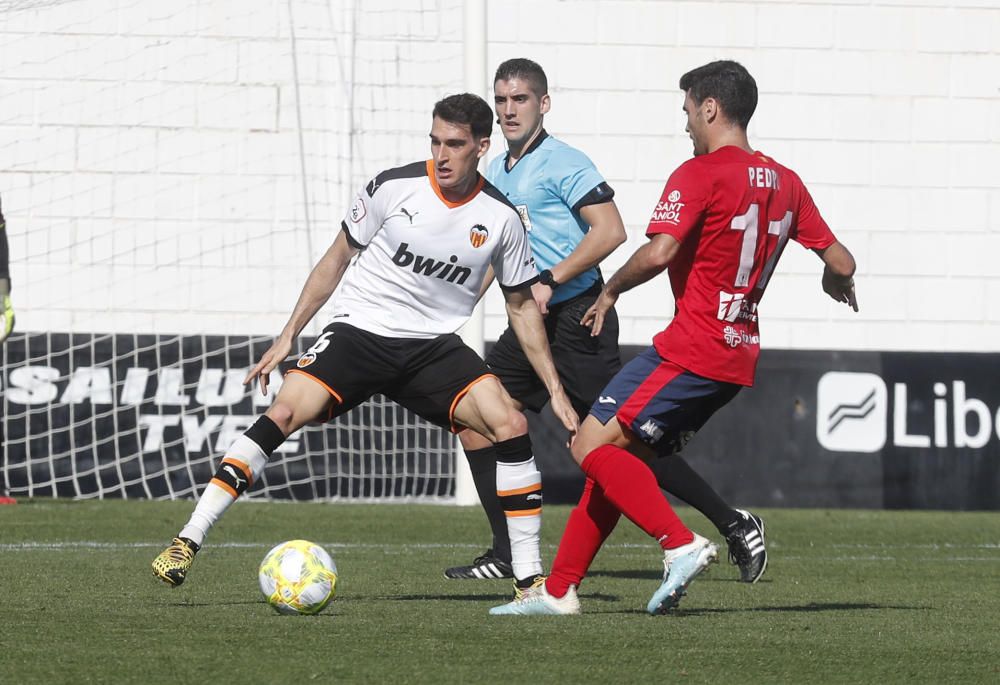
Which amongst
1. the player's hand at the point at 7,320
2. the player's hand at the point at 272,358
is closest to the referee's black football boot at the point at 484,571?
the player's hand at the point at 272,358

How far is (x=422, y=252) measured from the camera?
5.90 meters

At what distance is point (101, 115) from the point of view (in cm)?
1184

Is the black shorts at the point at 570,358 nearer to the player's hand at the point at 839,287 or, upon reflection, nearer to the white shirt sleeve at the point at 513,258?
the white shirt sleeve at the point at 513,258

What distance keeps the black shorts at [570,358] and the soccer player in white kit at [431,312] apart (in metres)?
0.81

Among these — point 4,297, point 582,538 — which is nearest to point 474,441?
point 582,538

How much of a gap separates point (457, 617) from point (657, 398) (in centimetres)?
93

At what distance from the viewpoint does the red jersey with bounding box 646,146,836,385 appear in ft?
17.1

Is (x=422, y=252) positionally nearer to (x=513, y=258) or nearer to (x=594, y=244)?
(x=513, y=258)

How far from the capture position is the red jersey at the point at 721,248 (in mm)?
5219

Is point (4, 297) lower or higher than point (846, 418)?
higher

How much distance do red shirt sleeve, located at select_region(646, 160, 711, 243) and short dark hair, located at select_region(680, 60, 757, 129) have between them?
0.92ft

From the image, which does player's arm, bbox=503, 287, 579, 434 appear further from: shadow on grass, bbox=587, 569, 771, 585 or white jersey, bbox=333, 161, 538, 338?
shadow on grass, bbox=587, 569, 771, 585

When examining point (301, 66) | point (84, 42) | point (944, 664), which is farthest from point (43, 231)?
point (944, 664)

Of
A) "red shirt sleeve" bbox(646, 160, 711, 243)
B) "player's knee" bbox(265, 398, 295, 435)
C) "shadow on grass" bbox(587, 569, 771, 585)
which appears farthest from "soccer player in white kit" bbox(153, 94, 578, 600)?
"shadow on grass" bbox(587, 569, 771, 585)
